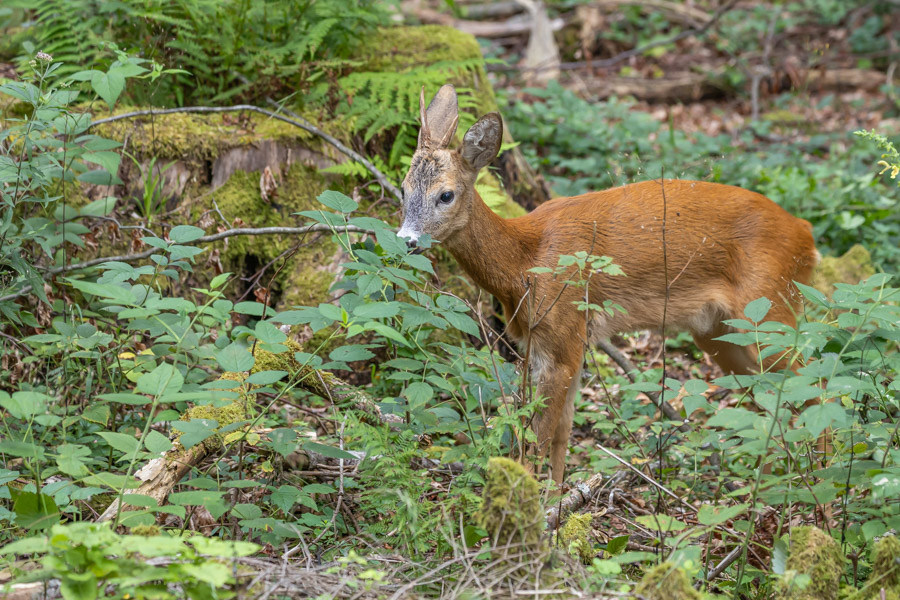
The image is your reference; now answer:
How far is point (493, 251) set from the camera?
4758mm

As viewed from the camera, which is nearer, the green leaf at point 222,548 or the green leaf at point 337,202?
the green leaf at point 222,548

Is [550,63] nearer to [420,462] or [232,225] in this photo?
[232,225]

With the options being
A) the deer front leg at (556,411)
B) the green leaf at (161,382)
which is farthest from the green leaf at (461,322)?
the deer front leg at (556,411)

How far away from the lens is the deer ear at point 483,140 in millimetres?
4445

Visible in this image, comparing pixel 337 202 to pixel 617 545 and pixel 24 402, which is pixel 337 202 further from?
pixel 617 545

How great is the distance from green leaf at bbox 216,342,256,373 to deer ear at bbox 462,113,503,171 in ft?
6.73

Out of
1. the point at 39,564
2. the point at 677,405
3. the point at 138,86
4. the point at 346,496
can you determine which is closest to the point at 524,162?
the point at 677,405

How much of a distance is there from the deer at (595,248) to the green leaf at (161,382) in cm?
192

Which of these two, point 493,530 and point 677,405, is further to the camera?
point 677,405

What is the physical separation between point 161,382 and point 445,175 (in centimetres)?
224

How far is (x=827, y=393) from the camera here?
9.04ft

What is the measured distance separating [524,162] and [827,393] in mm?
4781

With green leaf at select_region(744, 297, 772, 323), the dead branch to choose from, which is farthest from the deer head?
the dead branch

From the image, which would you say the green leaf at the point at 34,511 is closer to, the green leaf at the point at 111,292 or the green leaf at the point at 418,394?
the green leaf at the point at 111,292
